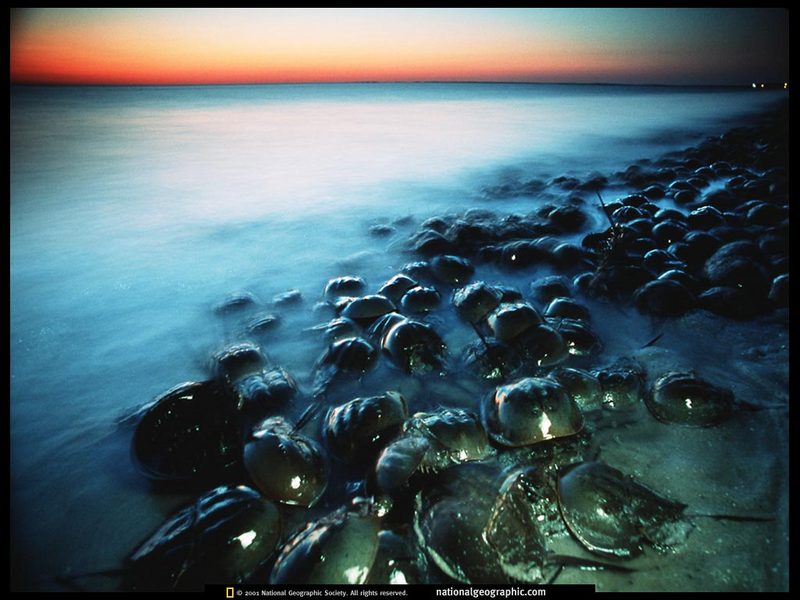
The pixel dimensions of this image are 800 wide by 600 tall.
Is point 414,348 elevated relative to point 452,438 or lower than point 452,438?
elevated

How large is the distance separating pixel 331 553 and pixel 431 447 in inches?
21.5

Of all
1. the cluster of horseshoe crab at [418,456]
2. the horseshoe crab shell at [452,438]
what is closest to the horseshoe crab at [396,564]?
the cluster of horseshoe crab at [418,456]

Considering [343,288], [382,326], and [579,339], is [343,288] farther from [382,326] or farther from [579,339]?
[579,339]

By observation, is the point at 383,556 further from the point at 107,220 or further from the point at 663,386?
the point at 107,220

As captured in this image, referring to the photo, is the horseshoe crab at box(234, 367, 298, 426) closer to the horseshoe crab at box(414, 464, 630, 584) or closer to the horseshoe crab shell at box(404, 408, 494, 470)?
the horseshoe crab shell at box(404, 408, 494, 470)

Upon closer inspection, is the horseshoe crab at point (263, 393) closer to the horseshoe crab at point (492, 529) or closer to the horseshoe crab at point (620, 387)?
the horseshoe crab at point (492, 529)

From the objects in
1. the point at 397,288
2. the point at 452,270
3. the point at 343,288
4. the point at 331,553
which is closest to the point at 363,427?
the point at 331,553

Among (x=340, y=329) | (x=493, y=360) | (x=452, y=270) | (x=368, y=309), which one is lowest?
(x=493, y=360)

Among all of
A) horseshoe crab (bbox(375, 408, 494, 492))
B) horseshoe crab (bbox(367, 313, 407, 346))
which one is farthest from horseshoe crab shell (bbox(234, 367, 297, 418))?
horseshoe crab (bbox(375, 408, 494, 492))

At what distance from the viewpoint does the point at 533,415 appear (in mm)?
1594

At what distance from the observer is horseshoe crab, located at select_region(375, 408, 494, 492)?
4.76 ft

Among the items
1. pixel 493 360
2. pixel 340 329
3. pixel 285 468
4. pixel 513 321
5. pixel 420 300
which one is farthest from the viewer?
pixel 420 300

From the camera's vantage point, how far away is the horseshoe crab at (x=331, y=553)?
115 cm
